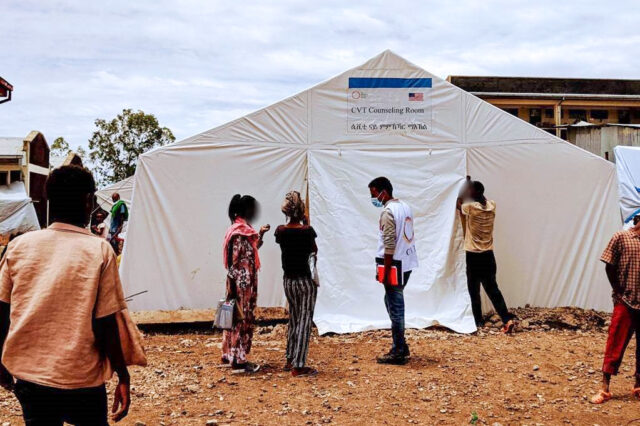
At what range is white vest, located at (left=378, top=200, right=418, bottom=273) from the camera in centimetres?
605

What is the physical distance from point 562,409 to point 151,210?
17.4ft

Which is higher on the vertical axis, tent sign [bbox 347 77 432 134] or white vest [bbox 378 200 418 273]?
tent sign [bbox 347 77 432 134]

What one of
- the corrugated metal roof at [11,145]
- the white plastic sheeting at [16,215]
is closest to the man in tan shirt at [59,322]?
the white plastic sheeting at [16,215]

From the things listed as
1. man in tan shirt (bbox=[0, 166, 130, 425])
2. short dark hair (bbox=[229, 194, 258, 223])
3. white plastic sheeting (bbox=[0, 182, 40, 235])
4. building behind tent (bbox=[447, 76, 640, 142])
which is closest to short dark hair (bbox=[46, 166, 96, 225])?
man in tan shirt (bbox=[0, 166, 130, 425])

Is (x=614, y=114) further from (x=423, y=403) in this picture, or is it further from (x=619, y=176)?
(x=423, y=403)

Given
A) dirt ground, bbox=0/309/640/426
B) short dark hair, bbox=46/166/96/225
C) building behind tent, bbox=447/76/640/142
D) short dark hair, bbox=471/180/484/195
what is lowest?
dirt ground, bbox=0/309/640/426

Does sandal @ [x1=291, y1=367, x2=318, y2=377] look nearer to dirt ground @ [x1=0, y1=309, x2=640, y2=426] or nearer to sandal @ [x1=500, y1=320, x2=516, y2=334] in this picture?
dirt ground @ [x1=0, y1=309, x2=640, y2=426]

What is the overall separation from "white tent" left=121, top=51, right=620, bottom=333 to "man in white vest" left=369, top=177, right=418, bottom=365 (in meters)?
1.61

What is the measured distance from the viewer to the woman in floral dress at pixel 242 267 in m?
5.78

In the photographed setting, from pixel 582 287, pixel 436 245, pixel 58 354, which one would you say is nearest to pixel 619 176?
pixel 582 287

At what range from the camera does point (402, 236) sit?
6086 millimetres

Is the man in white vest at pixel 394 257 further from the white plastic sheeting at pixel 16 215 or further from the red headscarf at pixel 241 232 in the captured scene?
the white plastic sheeting at pixel 16 215

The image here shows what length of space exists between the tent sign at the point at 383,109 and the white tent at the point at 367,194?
0.01 meters

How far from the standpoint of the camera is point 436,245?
812 centimetres
